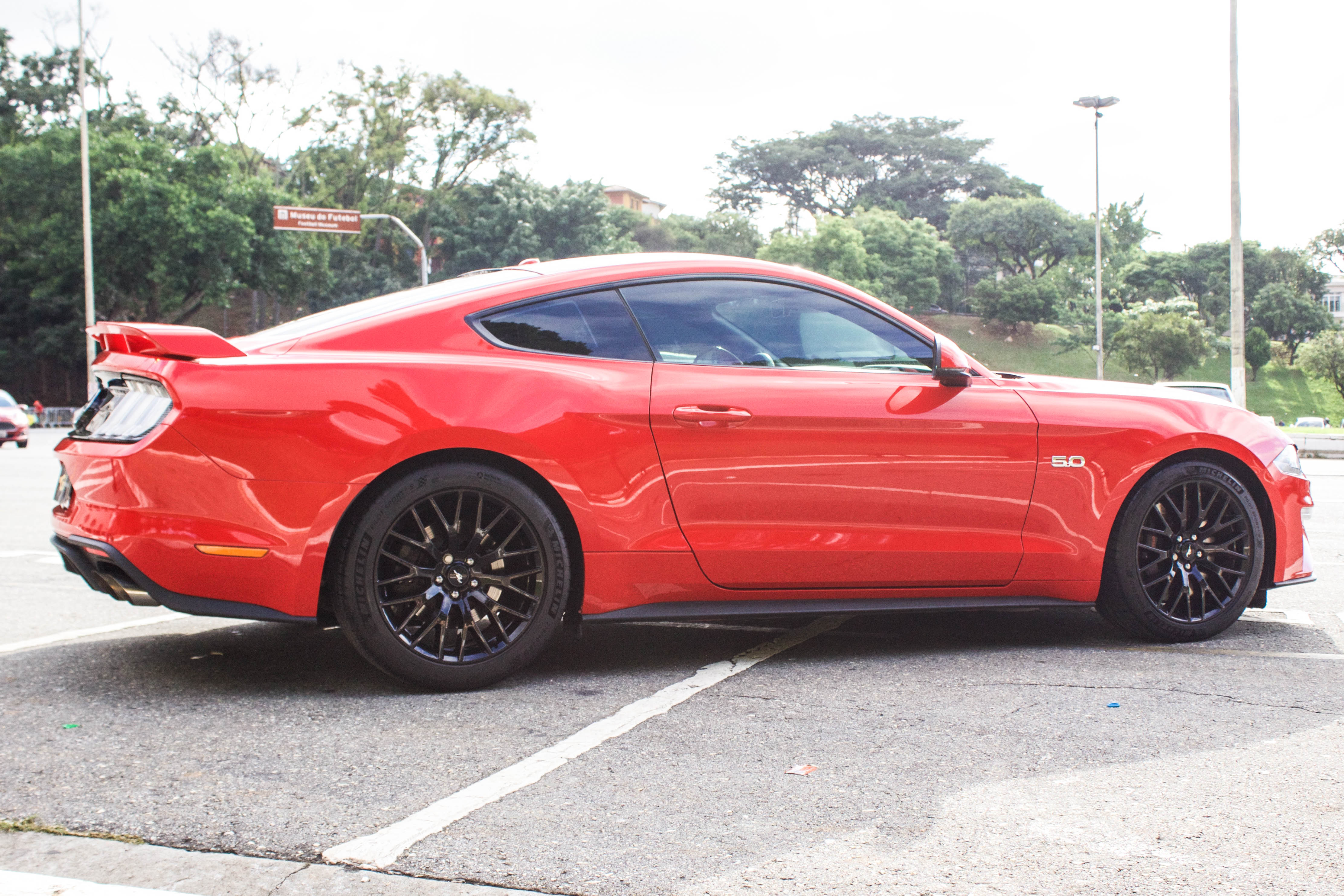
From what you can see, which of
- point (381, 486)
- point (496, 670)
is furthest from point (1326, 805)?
point (381, 486)

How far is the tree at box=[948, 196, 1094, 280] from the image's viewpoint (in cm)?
7888

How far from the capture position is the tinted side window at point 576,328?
4.03 m

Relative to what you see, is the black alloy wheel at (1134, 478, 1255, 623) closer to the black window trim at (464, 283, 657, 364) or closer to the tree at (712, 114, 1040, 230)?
the black window trim at (464, 283, 657, 364)

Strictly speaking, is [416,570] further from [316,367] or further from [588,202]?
[588,202]

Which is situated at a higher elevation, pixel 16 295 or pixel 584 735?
pixel 16 295

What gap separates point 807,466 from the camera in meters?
4.09

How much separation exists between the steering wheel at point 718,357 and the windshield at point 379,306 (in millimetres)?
651

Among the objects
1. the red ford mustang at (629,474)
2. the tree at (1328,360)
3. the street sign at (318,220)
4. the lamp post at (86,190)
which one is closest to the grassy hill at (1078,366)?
the tree at (1328,360)

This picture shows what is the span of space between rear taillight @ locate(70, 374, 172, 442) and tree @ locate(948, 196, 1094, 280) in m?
79.4

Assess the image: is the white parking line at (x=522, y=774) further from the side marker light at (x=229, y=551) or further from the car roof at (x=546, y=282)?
the car roof at (x=546, y=282)

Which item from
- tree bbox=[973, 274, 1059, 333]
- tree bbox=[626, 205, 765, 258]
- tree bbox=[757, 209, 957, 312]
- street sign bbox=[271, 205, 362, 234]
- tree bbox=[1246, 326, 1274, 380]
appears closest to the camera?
street sign bbox=[271, 205, 362, 234]

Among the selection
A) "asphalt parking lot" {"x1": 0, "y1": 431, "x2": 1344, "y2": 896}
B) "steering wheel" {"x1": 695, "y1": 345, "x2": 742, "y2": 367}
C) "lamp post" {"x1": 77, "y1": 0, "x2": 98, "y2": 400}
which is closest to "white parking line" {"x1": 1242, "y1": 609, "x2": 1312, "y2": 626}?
"asphalt parking lot" {"x1": 0, "y1": 431, "x2": 1344, "y2": 896}

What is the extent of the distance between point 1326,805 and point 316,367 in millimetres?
2928

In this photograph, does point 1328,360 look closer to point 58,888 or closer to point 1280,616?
point 1280,616
